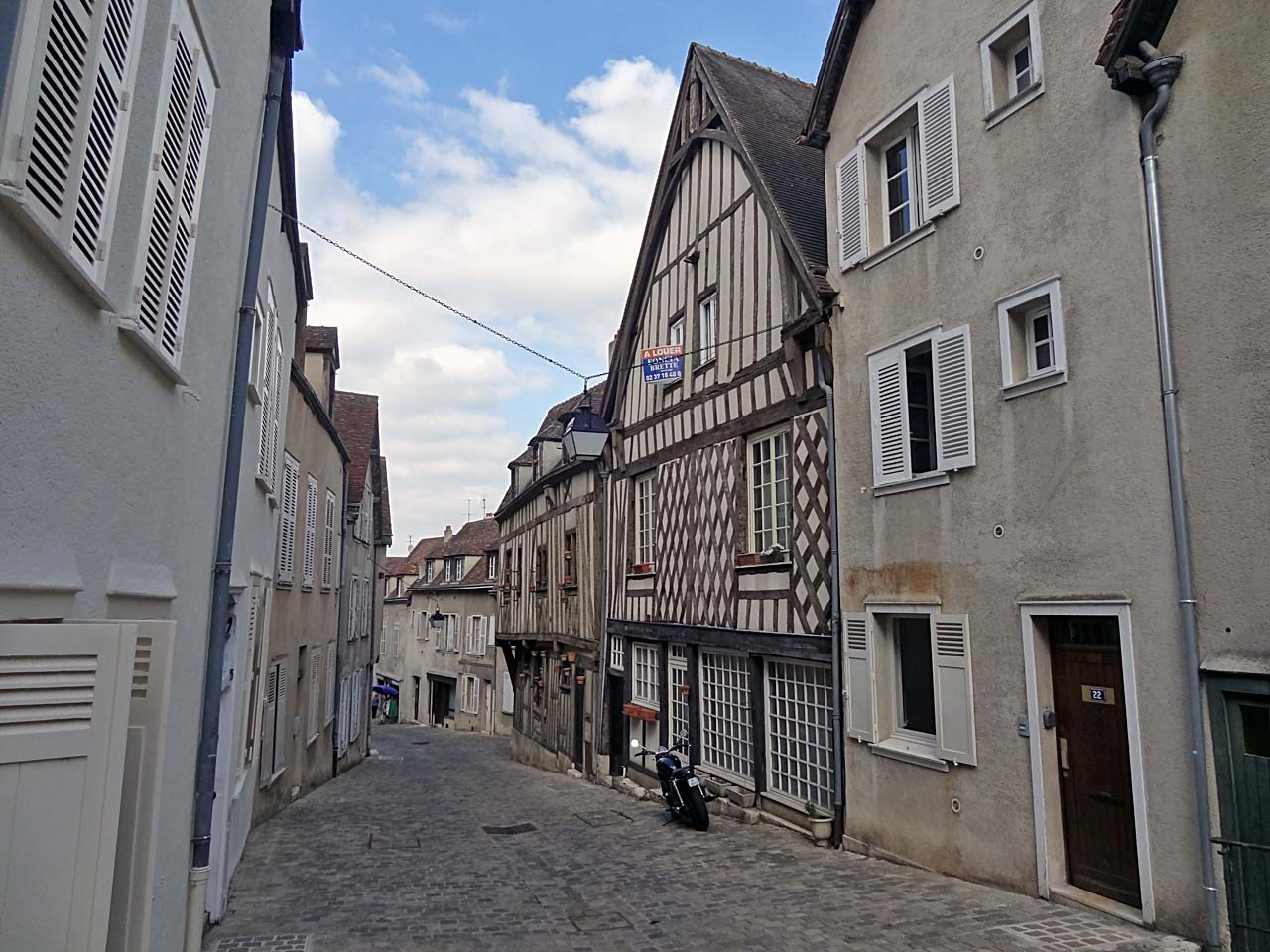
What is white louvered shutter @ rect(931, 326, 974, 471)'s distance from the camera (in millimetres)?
7285

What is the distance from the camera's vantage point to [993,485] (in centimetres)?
702

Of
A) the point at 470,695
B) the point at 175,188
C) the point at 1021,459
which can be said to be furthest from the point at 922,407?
the point at 470,695

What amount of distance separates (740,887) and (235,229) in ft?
20.0

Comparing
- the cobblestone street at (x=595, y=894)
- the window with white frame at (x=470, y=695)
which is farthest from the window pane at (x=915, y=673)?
the window with white frame at (x=470, y=695)

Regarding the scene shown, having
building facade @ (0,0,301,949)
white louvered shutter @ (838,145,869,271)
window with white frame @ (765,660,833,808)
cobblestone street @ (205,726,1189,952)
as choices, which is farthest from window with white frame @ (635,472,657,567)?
building facade @ (0,0,301,949)

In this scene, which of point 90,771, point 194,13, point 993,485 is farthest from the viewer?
A: point 993,485

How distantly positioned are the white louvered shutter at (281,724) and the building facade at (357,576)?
246 inches

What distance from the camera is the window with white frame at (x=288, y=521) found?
10.4 meters

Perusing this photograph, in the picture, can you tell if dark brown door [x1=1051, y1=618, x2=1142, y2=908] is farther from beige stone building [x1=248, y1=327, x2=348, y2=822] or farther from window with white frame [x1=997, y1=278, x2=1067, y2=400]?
beige stone building [x1=248, y1=327, x2=348, y2=822]

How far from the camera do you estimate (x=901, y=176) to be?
873 centimetres

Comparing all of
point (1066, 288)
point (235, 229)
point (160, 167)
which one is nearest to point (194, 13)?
point (160, 167)

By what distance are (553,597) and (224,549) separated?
13184 mm

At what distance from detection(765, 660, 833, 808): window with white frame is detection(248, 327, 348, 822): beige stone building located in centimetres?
544

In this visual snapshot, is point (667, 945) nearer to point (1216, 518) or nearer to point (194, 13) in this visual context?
point (1216, 518)
